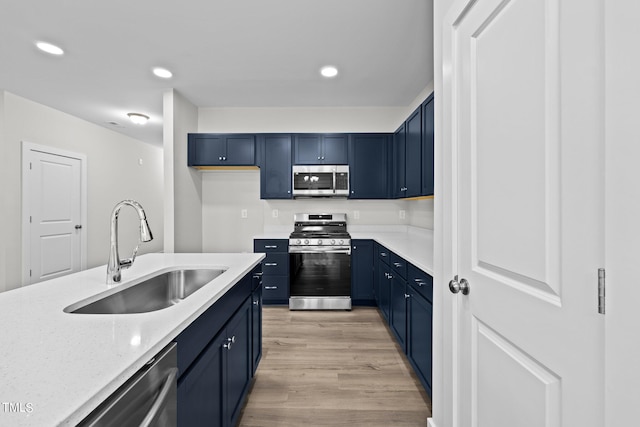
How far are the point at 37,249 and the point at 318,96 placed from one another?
14.4 ft

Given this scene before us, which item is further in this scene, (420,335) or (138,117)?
(138,117)

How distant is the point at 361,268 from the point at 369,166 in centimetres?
130

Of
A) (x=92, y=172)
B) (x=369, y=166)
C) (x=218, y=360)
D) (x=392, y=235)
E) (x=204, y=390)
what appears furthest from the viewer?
(x=92, y=172)

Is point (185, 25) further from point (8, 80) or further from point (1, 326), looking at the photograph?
point (8, 80)

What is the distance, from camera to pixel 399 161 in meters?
3.69

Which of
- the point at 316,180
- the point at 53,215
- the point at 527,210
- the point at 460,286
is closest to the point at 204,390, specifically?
the point at 460,286

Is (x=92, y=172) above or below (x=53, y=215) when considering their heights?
above

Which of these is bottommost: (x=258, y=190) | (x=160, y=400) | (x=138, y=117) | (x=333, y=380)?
(x=333, y=380)

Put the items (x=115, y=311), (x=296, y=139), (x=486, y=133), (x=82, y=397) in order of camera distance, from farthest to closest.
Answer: (x=296, y=139)
(x=115, y=311)
(x=486, y=133)
(x=82, y=397)

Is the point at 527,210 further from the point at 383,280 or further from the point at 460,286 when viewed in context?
the point at 383,280

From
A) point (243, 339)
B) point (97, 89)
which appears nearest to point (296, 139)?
point (97, 89)

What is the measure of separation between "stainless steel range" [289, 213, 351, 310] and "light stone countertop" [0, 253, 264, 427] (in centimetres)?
240

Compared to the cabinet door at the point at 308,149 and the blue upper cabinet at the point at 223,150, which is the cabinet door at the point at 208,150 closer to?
the blue upper cabinet at the point at 223,150

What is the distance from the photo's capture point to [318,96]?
151 inches
